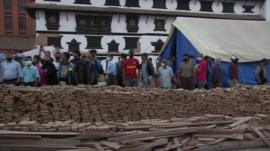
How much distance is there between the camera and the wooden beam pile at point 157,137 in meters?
8.35

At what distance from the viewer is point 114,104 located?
11.6m

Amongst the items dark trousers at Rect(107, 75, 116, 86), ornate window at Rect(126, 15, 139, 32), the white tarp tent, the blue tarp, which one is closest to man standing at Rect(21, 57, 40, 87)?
dark trousers at Rect(107, 75, 116, 86)

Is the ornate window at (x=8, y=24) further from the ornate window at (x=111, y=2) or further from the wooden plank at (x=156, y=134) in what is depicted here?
the wooden plank at (x=156, y=134)

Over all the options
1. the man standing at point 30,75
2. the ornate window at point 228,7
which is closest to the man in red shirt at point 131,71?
the man standing at point 30,75

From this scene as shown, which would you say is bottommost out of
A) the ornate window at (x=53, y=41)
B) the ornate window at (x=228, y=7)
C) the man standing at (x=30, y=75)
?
the man standing at (x=30, y=75)

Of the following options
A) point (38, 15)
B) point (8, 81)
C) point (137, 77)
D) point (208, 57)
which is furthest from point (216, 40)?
point (38, 15)

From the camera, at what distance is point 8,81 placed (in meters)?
14.5

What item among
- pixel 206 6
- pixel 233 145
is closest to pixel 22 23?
pixel 206 6

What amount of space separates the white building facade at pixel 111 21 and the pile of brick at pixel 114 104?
29.2 m

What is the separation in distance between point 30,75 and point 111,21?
28549 mm

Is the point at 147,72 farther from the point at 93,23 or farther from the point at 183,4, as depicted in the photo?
the point at 183,4

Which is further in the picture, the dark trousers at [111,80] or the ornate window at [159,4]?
the ornate window at [159,4]

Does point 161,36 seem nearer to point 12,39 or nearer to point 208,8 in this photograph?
point 208,8

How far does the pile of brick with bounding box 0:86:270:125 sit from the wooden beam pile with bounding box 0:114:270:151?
208 cm
